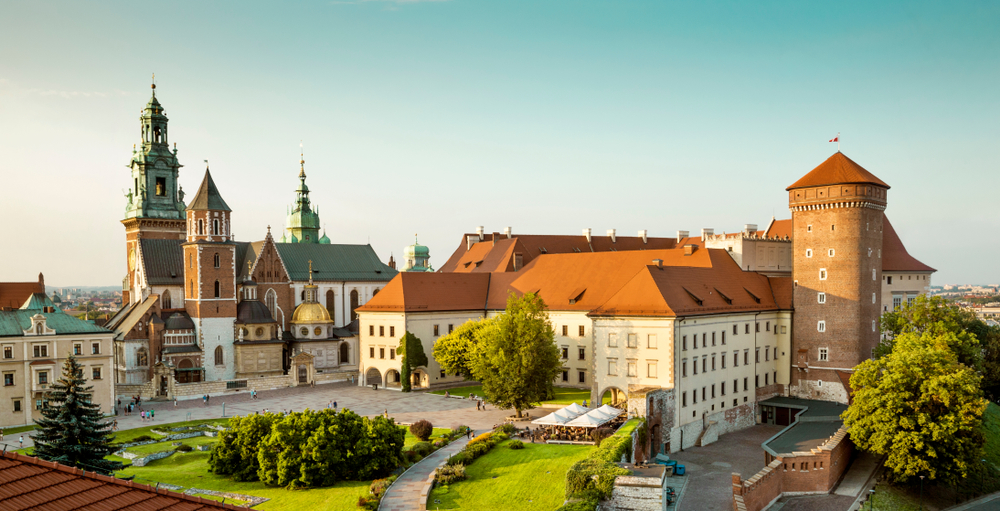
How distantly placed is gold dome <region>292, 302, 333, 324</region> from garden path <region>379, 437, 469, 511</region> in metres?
44.8

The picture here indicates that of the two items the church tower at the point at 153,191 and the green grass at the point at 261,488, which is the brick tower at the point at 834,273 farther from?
the church tower at the point at 153,191

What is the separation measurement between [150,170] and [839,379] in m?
83.8

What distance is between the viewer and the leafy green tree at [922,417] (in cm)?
4381

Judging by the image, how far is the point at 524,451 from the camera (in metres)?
44.0

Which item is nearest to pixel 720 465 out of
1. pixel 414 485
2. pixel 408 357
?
pixel 414 485

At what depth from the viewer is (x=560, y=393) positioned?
6544 cm

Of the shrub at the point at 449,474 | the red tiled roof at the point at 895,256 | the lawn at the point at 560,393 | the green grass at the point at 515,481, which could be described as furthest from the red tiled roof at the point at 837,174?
the shrub at the point at 449,474

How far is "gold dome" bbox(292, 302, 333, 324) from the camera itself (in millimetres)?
87812

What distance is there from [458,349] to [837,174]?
115 ft

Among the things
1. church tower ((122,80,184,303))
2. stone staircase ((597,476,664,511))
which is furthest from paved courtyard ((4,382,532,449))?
church tower ((122,80,184,303))

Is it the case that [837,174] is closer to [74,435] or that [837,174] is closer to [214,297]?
[74,435]

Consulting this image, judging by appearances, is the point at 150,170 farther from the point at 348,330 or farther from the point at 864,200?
the point at 864,200

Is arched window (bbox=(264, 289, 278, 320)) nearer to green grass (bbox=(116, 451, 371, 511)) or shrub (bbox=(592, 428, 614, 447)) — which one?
green grass (bbox=(116, 451, 371, 511))

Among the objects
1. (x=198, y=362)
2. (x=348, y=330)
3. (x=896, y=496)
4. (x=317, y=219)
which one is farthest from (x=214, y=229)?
(x=896, y=496)
